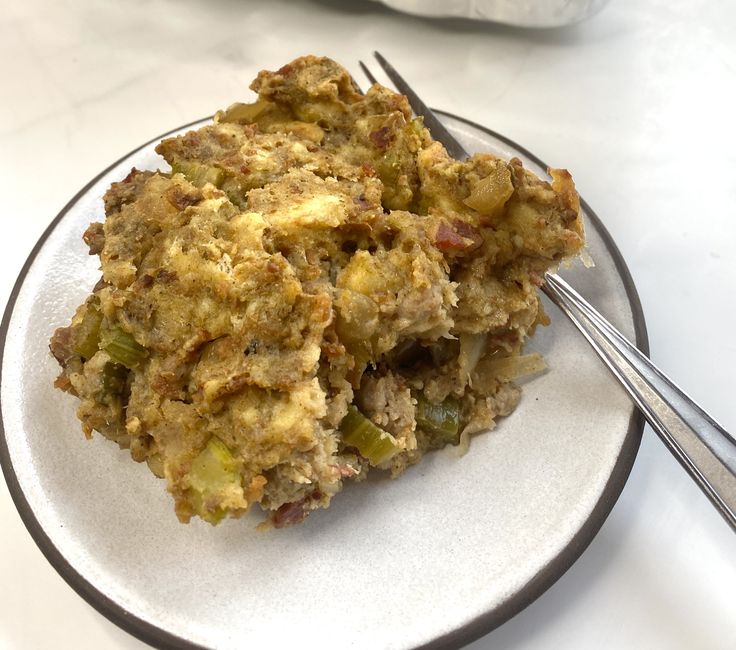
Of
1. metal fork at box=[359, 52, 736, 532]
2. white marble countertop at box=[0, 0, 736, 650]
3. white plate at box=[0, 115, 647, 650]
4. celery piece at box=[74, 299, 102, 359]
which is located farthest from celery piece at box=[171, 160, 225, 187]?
white marble countertop at box=[0, 0, 736, 650]

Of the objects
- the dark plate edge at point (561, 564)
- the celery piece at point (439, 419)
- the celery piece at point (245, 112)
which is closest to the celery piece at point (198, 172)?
the celery piece at point (245, 112)

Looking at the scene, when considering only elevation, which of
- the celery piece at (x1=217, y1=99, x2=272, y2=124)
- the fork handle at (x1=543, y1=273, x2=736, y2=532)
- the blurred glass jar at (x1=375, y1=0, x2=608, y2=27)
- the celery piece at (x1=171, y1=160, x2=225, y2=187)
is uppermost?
the celery piece at (x1=217, y1=99, x2=272, y2=124)

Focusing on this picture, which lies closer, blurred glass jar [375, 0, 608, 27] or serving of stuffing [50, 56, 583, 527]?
serving of stuffing [50, 56, 583, 527]

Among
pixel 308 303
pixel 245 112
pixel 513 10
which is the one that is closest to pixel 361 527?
pixel 308 303

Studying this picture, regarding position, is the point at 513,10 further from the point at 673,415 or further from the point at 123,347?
the point at 123,347

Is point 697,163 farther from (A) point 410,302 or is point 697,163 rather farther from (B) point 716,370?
(A) point 410,302

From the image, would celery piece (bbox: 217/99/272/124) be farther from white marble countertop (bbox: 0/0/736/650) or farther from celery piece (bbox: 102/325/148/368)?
white marble countertop (bbox: 0/0/736/650)
